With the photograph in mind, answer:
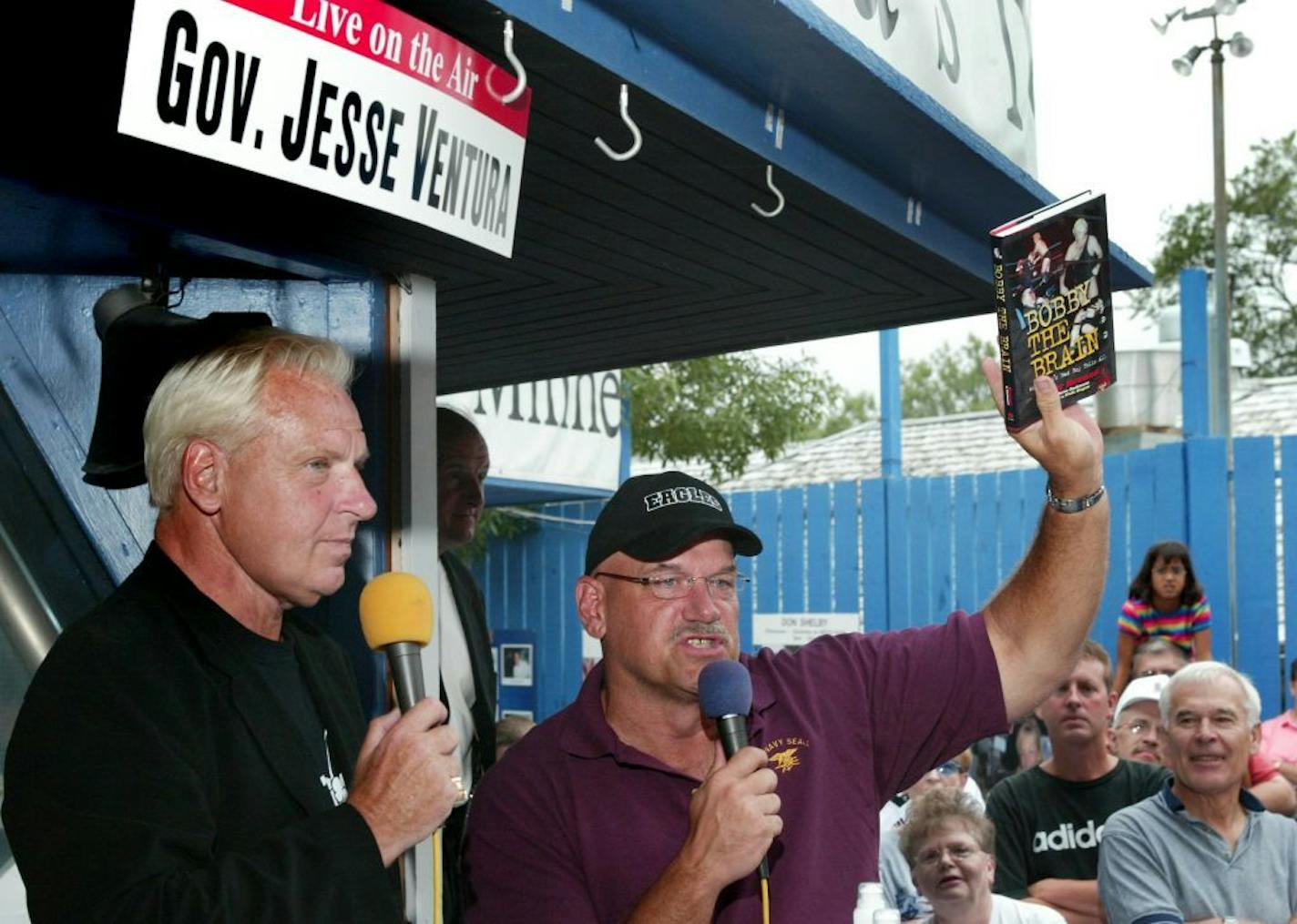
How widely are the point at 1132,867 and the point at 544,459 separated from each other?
26.4ft

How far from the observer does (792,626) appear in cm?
1394

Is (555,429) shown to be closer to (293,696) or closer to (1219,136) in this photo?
(1219,136)

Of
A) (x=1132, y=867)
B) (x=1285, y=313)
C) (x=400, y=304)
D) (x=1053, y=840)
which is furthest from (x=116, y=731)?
(x=1285, y=313)

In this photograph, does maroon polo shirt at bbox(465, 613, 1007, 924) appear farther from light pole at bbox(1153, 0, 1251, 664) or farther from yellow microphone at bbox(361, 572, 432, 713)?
light pole at bbox(1153, 0, 1251, 664)

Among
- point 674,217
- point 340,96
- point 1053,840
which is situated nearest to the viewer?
point 340,96

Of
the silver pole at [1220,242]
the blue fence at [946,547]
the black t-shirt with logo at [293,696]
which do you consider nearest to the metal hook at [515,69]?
the black t-shirt with logo at [293,696]

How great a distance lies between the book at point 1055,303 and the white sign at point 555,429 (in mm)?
8381

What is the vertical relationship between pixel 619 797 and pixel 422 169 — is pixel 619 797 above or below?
below

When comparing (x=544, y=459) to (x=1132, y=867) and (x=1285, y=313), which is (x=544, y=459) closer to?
(x=1132, y=867)

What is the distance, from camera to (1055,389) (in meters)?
2.84

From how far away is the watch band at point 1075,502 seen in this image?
9.78 ft

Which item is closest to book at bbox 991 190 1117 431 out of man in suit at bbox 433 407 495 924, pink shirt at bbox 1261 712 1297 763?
man in suit at bbox 433 407 495 924

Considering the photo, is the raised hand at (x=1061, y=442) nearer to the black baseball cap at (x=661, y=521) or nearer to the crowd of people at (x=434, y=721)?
the crowd of people at (x=434, y=721)

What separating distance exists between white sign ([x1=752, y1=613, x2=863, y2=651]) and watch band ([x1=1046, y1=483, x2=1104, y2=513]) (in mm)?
10568
